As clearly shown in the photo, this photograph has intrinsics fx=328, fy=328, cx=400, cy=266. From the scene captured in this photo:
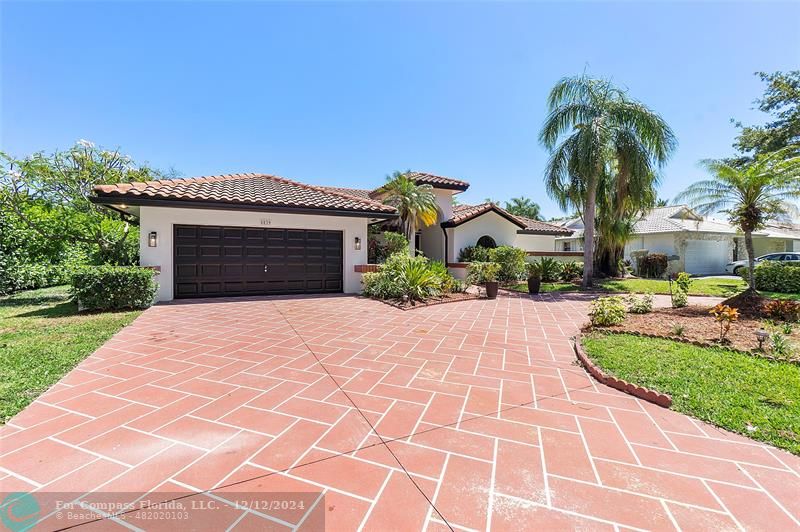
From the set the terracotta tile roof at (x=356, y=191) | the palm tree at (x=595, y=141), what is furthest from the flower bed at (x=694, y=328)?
the terracotta tile roof at (x=356, y=191)

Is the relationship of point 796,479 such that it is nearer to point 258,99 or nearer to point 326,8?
point 326,8

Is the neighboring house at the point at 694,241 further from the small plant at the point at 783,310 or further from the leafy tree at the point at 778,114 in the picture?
the small plant at the point at 783,310

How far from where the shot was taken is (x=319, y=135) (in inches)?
717

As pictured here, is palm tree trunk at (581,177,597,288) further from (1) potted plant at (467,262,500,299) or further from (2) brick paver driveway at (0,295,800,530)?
(2) brick paver driveway at (0,295,800,530)

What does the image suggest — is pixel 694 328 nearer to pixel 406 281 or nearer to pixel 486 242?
pixel 406 281

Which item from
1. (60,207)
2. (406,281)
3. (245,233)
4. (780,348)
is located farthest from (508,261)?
(60,207)

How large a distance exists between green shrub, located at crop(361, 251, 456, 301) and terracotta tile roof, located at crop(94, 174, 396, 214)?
2335mm

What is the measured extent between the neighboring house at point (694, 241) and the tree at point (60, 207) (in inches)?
1041

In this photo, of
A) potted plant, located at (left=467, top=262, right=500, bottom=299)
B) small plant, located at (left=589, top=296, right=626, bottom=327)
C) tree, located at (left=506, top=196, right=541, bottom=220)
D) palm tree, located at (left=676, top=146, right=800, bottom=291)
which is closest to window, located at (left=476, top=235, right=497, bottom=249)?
potted plant, located at (left=467, top=262, right=500, bottom=299)

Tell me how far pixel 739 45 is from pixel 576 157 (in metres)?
5.28

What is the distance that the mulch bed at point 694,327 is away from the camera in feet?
18.9

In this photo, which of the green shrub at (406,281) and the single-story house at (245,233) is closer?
the single-story house at (245,233)

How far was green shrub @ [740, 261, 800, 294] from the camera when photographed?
12742mm

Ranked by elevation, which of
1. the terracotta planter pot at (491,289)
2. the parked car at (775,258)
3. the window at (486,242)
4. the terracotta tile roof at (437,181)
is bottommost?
the terracotta planter pot at (491,289)
